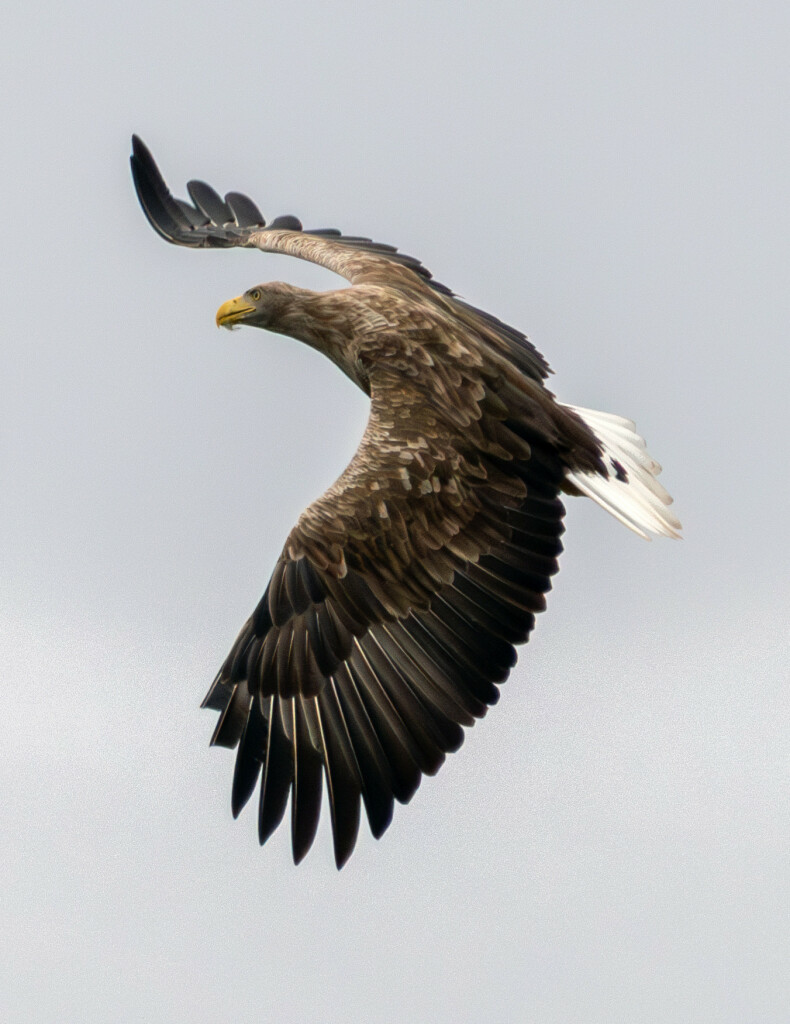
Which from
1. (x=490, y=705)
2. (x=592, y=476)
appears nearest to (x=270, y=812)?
(x=490, y=705)

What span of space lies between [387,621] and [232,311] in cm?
330

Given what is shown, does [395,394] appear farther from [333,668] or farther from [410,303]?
[333,668]

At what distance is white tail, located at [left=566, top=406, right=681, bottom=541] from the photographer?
11.1 metres

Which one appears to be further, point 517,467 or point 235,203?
point 235,203

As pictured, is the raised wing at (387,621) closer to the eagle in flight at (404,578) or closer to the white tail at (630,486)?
the eagle in flight at (404,578)

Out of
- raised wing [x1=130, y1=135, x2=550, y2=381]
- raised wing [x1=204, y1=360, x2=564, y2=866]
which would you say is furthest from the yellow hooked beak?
raised wing [x1=204, y1=360, x2=564, y2=866]

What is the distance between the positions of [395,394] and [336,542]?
1092mm

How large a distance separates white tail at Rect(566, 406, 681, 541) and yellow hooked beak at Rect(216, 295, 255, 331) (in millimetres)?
2326

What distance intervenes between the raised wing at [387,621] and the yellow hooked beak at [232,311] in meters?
2.15

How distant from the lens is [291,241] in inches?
545

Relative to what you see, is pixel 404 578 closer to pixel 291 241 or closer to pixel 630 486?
pixel 630 486

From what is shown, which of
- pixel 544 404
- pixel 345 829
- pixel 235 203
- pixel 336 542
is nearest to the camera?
pixel 345 829

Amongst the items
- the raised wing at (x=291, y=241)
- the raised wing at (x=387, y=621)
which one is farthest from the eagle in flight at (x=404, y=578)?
the raised wing at (x=291, y=241)

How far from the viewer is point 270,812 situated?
31.3 feet
